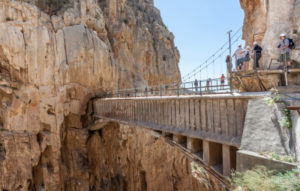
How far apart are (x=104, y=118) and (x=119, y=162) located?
568 centimetres

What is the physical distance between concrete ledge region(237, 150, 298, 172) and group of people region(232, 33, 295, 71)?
270 centimetres

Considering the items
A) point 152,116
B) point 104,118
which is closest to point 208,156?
point 152,116

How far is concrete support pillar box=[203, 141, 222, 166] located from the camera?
769cm

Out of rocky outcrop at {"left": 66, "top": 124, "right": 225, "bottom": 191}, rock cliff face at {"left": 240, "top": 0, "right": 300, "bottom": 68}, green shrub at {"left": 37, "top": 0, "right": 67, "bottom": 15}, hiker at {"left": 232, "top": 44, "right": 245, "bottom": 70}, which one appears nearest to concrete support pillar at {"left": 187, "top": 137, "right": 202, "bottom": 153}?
hiker at {"left": 232, "top": 44, "right": 245, "bottom": 70}

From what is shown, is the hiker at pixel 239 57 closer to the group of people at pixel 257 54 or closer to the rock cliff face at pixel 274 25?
the group of people at pixel 257 54

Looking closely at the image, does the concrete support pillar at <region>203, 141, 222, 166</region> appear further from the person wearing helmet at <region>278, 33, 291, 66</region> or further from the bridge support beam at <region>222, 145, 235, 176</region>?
the person wearing helmet at <region>278, 33, 291, 66</region>

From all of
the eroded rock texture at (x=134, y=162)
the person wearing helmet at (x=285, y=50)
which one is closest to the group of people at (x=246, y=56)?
the person wearing helmet at (x=285, y=50)

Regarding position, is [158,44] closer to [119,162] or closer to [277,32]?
[119,162]

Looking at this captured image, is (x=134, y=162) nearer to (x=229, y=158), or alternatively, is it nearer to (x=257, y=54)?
(x=229, y=158)

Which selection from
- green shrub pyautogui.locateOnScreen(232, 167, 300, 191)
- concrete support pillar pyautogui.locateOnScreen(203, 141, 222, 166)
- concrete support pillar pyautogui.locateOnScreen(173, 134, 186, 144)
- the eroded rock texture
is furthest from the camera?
the eroded rock texture

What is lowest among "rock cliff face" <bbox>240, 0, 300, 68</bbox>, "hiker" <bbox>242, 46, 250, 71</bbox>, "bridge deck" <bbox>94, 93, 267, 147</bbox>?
"bridge deck" <bbox>94, 93, 267, 147</bbox>

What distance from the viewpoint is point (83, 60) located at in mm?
16750

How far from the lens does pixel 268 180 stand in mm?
3986

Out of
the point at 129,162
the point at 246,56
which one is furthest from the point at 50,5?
the point at 246,56
